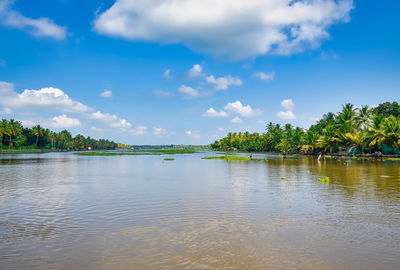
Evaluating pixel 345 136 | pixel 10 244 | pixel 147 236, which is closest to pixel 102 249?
pixel 147 236

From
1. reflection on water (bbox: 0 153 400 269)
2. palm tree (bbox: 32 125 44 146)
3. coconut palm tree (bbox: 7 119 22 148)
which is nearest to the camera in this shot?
reflection on water (bbox: 0 153 400 269)

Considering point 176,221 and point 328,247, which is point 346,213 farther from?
point 176,221

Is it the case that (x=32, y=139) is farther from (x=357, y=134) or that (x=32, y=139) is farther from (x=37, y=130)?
(x=357, y=134)

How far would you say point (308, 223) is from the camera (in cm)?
1146

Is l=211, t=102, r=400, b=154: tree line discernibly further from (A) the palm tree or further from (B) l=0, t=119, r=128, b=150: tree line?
(A) the palm tree

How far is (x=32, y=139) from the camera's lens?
139625 mm

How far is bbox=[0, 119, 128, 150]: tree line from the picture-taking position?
113 m

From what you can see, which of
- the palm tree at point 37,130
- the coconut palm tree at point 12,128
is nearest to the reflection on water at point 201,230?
the coconut palm tree at point 12,128

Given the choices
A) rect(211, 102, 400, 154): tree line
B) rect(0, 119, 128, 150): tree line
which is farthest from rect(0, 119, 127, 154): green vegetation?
rect(211, 102, 400, 154): tree line

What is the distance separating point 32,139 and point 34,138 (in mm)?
1020

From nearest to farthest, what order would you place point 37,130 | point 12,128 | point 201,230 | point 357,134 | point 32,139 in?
point 201,230 < point 357,134 < point 12,128 < point 37,130 < point 32,139

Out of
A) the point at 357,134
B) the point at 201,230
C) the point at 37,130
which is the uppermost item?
the point at 37,130

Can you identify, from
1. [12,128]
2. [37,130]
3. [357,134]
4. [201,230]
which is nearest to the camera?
[201,230]

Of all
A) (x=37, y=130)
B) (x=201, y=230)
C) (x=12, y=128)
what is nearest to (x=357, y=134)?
(x=201, y=230)
